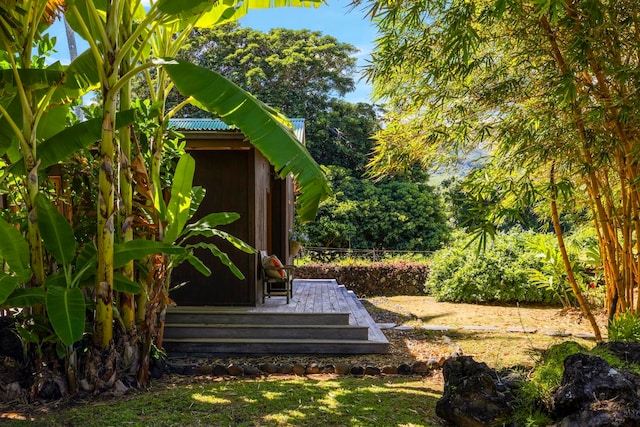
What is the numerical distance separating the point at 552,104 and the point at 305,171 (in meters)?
2.85

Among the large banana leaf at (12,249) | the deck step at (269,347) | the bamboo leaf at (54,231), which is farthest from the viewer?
the deck step at (269,347)

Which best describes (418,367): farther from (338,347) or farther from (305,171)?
(305,171)

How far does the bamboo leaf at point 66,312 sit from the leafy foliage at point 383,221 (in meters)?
17.5

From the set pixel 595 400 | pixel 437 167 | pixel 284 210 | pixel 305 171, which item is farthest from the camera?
pixel 284 210

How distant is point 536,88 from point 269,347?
4475mm

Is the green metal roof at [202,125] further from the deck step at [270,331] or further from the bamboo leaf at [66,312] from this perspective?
the bamboo leaf at [66,312]

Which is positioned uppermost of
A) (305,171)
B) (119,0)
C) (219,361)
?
(119,0)

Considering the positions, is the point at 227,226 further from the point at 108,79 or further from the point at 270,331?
the point at 108,79

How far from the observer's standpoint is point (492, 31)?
5.91m

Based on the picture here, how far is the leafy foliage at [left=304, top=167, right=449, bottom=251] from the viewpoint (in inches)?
869

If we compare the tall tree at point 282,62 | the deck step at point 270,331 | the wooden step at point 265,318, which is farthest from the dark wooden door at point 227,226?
the tall tree at point 282,62

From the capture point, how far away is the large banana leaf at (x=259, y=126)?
157 inches

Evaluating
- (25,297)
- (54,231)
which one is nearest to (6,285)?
(25,297)

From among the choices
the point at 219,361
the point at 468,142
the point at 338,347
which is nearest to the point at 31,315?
the point at 219,361
